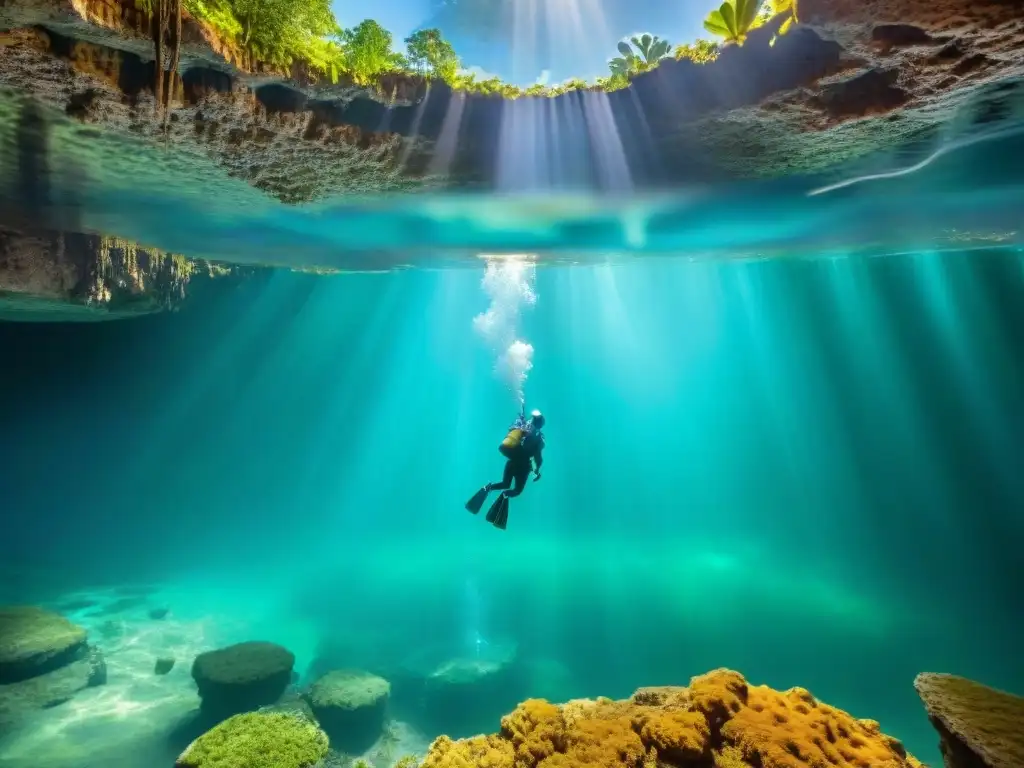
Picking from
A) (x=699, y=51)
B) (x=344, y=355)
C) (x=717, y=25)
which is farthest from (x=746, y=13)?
(x=344, y=355)

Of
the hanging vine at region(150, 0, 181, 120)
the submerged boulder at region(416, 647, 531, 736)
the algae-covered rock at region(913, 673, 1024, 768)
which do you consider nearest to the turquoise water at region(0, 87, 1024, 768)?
the submerged boulder at region(416, 647, 531, 736)

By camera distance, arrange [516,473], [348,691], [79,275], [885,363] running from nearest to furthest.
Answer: [516,473], [79,275], [348,691], [885,363]

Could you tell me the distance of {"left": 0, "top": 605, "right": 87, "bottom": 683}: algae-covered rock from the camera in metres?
10.9

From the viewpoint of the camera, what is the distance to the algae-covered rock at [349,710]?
427 inches

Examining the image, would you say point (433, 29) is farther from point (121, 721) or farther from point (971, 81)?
point (121, 721)

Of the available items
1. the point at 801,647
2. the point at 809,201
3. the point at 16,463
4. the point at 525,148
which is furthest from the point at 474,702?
the point at 16,463

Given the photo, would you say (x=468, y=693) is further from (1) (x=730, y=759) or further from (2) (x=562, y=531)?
(2) (x=562, y=531)

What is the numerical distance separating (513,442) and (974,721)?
549cm

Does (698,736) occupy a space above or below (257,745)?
above

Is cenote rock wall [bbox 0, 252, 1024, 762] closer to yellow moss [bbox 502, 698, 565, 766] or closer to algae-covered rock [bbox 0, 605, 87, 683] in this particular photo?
algae-covered rock [bbox 0, 605, 87, 683]

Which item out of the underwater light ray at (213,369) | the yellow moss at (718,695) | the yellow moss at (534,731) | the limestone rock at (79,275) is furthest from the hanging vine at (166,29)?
the underwater light ray at (213,369)

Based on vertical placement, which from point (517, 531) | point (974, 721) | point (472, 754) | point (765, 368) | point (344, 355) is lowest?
point (517, 531)

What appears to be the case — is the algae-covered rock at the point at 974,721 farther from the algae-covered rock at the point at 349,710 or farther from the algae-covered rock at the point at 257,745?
the algae-covered rock at the point at 349,710

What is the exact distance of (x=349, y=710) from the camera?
10836mm
